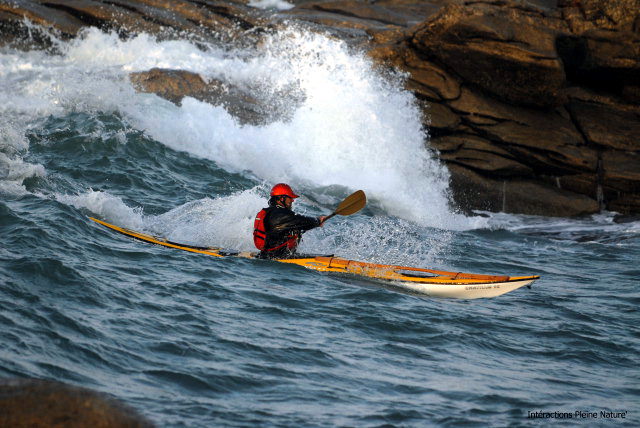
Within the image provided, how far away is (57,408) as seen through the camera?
3.12 metres

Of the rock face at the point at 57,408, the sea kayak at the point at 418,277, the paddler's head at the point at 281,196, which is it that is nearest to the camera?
the rock face at the point at 57,408

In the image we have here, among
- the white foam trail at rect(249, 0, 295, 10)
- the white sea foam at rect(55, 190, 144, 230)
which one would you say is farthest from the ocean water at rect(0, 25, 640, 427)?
the white foam trail at rect(249, 0, 295, 10)

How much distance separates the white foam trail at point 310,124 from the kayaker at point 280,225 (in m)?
4.61

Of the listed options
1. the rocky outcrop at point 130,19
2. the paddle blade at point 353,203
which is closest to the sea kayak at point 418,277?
the paddle blade at point 353,203

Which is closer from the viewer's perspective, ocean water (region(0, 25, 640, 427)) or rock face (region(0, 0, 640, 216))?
ocean water (region(0, 25, 640, 427))

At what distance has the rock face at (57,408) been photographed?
3.01 m

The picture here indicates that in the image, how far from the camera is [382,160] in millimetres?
13305

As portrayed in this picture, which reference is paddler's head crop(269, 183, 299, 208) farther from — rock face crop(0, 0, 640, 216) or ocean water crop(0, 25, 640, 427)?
rock face crop(0, 0, 640, 216)

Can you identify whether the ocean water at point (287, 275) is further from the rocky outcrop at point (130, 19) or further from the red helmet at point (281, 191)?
the rocky outcrop at point (130, 19)

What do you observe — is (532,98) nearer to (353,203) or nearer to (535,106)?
(535,106)

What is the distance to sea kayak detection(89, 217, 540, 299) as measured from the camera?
6578 mm

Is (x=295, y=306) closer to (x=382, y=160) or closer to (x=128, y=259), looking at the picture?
(x=128, y=259)

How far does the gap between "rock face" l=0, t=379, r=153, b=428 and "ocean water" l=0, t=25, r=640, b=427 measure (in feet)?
1.11

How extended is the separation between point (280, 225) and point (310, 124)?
22.3ft
